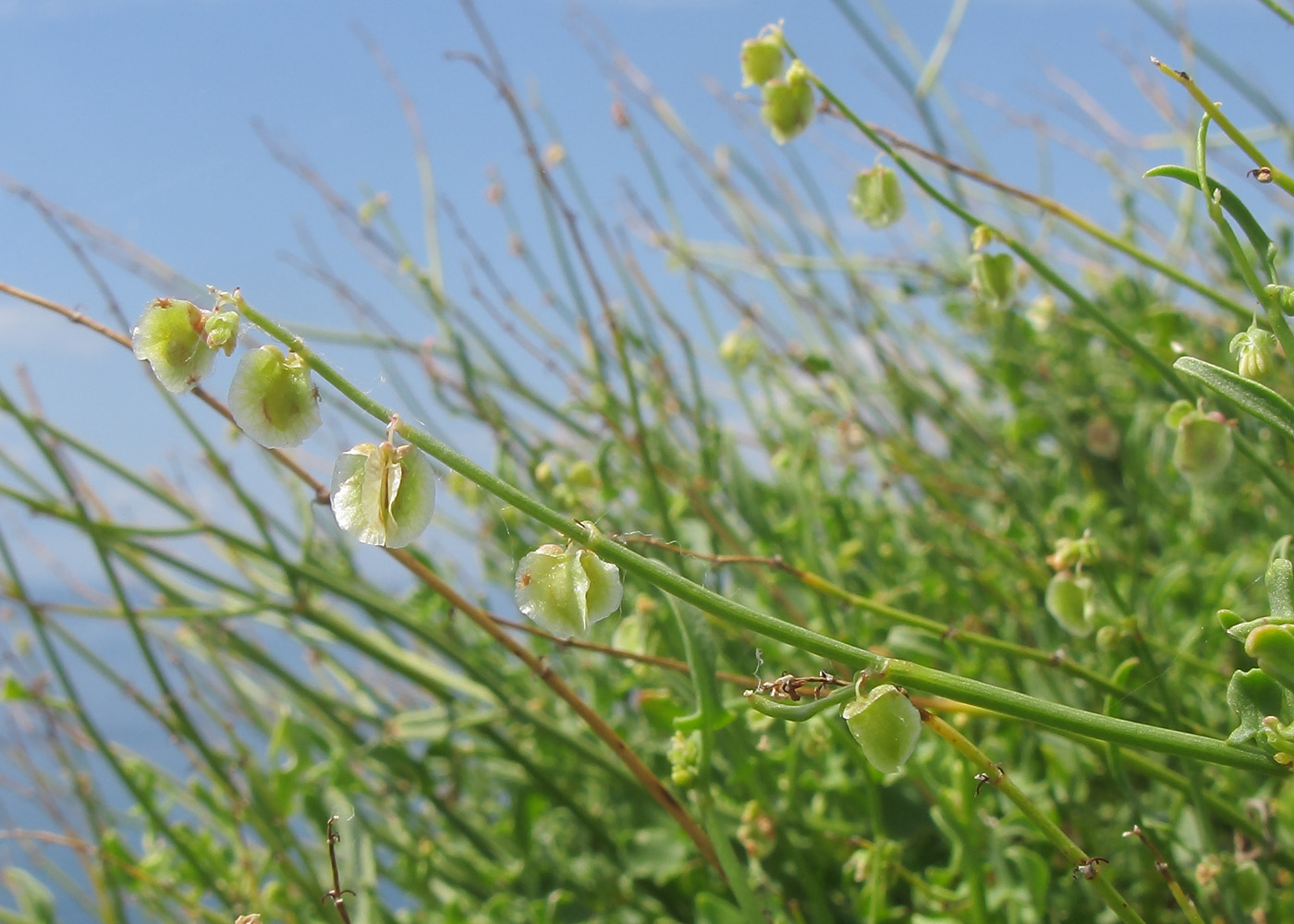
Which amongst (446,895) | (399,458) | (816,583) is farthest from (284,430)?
(446,895)

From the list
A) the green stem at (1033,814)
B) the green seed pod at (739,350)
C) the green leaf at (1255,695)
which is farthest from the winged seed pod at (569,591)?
the green seed pod at (739,350)

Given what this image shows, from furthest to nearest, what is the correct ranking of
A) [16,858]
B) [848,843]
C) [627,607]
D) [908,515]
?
[16,858]
[908,515]
[627,607]
[848,843]

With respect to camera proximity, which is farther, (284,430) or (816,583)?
(816,583)

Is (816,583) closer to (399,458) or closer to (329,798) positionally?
(399,458)

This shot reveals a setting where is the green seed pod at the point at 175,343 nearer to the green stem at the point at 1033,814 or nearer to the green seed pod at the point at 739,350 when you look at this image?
the green stem at the point at 1033,814

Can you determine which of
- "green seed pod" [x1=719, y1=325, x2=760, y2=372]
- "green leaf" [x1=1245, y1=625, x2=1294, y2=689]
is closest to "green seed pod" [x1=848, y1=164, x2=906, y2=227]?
"green leaf" [x1=1245, y1=625, x2=1294, y2=689]

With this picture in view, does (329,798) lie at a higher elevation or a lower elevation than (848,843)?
higher

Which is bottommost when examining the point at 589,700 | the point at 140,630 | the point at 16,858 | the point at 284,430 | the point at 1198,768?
the point at 1198,768
